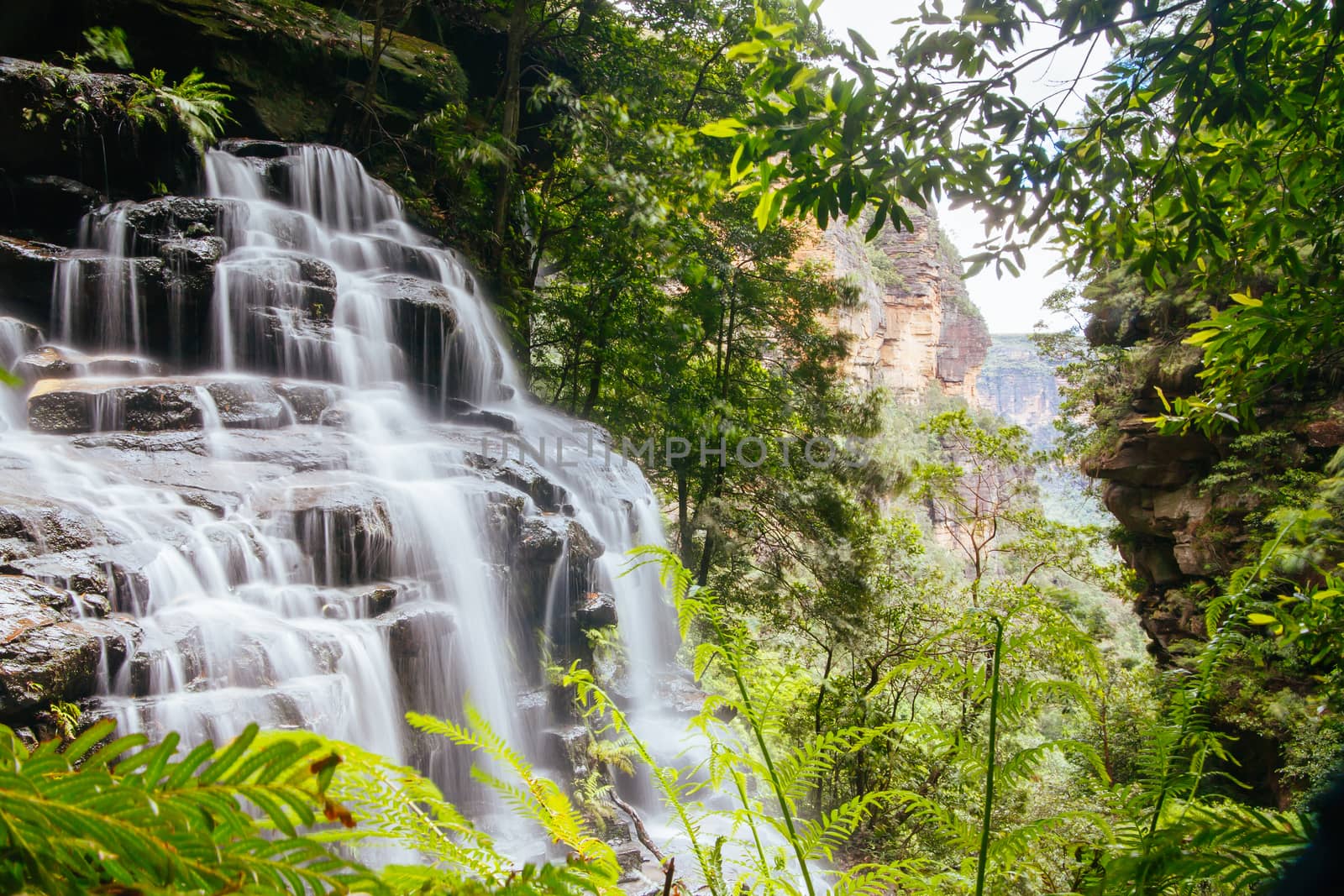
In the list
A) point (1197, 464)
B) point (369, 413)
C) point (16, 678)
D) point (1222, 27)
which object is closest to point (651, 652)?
point (369, 413)

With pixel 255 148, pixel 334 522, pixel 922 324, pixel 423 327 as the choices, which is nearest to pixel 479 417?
pixel 423 327

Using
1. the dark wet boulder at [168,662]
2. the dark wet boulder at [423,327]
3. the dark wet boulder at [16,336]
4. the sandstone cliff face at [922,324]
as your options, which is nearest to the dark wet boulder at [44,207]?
the dark wet boulder at [16,336]

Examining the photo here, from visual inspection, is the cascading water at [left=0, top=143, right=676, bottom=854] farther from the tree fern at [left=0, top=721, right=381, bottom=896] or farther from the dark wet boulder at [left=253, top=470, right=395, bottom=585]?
the tree fern at [left=0, top=721, right=381, bottom=896]

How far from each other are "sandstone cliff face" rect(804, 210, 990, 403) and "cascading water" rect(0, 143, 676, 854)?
1085 inches

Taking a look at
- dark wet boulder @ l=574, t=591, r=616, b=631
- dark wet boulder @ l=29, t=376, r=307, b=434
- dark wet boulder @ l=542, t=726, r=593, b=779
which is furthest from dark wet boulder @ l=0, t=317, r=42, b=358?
dark wet boulder @ l=542, t=726, r=593, b=779

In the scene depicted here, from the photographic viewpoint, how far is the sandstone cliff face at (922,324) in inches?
1347

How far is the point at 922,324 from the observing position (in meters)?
36.8

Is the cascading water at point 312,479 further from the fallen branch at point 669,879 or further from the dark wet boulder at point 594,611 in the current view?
the fallen branch at point 669,879

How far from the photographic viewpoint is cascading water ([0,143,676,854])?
353 centimetres

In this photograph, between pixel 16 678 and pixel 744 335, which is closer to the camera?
pixel 16 678

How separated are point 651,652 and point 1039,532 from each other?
5696mm

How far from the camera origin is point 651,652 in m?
7.67

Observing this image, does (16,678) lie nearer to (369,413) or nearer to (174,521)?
(174,521)

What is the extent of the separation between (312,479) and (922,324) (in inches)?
1428
